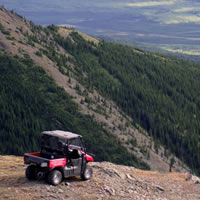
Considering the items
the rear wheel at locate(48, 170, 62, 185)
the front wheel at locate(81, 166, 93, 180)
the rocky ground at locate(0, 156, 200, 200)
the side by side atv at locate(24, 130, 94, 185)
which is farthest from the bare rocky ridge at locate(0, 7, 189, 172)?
the rear wheel at locate(48, 170, 62, 185)

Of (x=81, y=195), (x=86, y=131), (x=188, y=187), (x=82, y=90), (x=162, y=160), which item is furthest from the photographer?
(x=82, y=90)

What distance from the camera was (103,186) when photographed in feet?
134

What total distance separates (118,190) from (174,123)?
154142mm

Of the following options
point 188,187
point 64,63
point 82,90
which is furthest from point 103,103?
point 188,187

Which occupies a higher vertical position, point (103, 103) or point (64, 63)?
point (64, 63)

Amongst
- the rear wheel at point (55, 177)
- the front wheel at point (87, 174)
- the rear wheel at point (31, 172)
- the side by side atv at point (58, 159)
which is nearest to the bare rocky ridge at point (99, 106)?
the front wheel at point (87, 174)

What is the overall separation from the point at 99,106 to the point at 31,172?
12902 centimetres

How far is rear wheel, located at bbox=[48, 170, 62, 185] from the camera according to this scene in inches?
1495

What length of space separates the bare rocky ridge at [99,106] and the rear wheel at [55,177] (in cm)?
10932

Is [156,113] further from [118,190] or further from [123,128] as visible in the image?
[118,190]

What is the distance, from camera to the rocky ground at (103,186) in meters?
37.4

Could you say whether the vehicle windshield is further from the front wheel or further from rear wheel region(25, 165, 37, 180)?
the front wheel

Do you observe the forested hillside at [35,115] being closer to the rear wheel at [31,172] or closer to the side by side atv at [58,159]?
the side by side atv at [58,159]

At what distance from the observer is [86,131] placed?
479 feet
